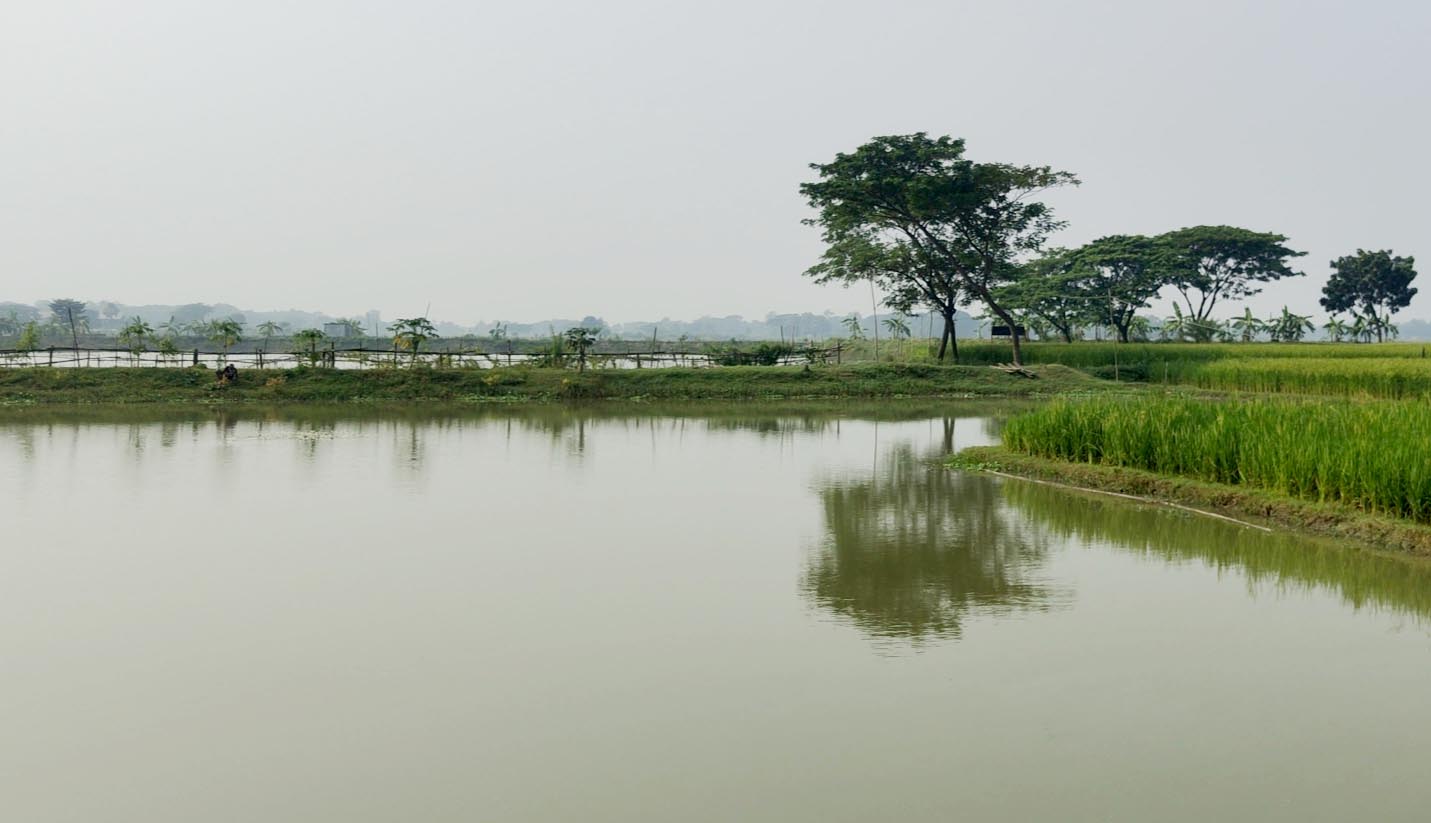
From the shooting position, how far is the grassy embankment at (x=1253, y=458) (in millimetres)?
9844

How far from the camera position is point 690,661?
6.46 meters

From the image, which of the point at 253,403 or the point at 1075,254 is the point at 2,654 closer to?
the point at 253,403

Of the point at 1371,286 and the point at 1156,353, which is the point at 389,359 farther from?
the point at 1371,286

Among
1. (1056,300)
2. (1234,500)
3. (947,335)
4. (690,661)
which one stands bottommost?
(690,661)

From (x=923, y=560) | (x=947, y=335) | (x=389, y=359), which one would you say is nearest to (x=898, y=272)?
(x=947, y=335)

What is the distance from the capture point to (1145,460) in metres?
13.3

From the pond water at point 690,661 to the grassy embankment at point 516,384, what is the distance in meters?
16.0

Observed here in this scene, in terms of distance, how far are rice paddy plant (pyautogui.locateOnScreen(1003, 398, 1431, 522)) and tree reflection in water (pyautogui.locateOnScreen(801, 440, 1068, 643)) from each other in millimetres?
1637

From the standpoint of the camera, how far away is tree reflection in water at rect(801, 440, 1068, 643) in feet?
25.0

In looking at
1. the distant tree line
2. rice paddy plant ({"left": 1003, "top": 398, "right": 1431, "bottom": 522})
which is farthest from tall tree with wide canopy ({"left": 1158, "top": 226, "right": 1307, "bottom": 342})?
rice paddy plant ({"left": 1003, "top": 398, "right": 1431, "bottom": 522})

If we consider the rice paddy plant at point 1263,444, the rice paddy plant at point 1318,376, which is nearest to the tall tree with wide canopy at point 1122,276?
the rice paddy plant at point 1318,376

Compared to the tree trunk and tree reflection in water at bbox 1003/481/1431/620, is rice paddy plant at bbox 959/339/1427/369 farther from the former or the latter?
tree reflection in water at bbox 1003/481/1431/620

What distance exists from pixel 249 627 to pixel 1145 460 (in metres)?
9.94

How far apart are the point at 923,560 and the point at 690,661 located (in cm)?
335
